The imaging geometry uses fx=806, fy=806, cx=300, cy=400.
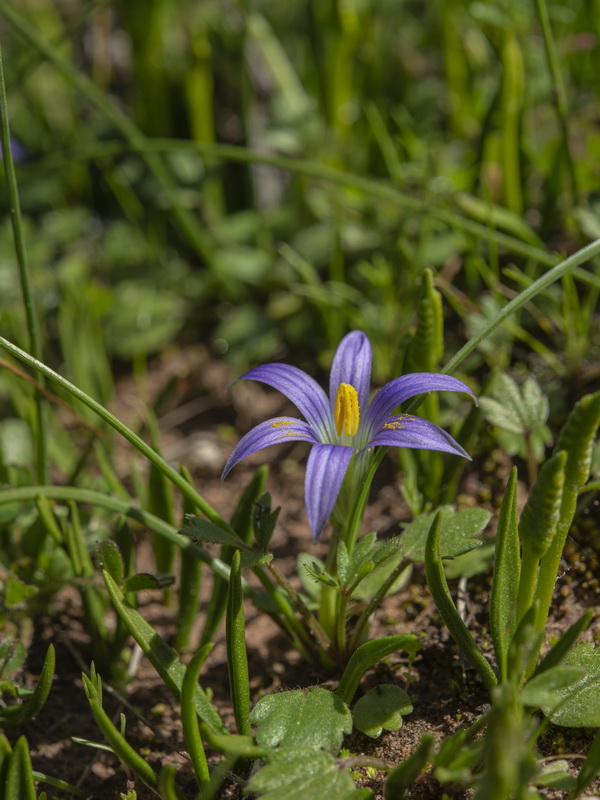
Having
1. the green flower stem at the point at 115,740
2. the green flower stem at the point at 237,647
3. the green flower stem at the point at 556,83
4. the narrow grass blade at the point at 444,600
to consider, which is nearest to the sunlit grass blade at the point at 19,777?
the green flower stem at the point at 115,740

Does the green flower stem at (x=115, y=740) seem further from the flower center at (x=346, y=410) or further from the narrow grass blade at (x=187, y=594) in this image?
the flower center at (x=346, y=410)

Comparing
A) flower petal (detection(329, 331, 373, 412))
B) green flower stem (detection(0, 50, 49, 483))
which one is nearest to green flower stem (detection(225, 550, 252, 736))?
flower petal (detection(329, 331, 373, 412))

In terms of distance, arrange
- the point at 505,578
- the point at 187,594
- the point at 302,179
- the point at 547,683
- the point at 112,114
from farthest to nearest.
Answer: the point at 302,179 < the point at 112,114 < the point at 187,594 < the point at 505,578 < the point at 547,683

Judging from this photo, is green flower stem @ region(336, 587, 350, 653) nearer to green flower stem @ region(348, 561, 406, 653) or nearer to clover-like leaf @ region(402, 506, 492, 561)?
green flower stem @ region(348, 561, 406, 653)

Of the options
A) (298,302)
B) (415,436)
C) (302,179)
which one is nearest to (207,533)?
(415,436)

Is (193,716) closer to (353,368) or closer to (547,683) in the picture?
(547,683)

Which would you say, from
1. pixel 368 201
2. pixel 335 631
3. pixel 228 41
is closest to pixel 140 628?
pixel 335 631
